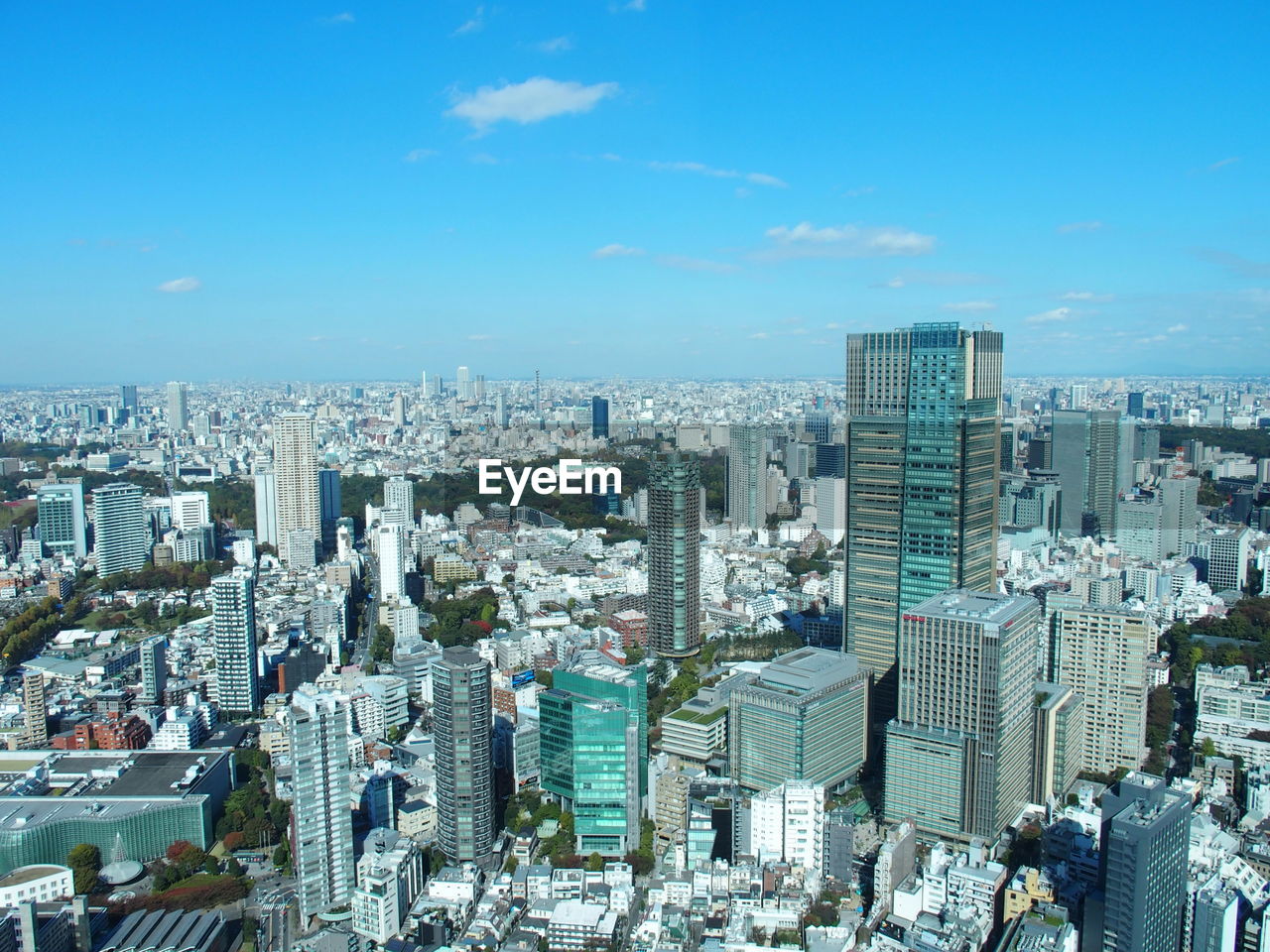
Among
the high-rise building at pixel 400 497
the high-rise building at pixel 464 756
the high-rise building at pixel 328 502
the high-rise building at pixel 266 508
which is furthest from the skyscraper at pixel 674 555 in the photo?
the high-rise building at pixel 266 508

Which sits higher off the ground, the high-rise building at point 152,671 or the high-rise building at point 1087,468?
the high-rise building at point 1087,468

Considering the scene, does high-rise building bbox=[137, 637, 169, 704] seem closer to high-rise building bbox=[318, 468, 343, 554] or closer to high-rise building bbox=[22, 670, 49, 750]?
high-rise building bbox=[22, 670, 49, 750]

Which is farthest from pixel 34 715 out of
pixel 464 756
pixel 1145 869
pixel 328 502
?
pixel 328 502

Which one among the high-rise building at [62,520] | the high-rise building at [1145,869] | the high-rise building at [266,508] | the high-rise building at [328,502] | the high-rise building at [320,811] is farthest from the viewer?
the high-rise building at [328,502]

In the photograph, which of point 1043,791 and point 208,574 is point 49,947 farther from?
point 208,574

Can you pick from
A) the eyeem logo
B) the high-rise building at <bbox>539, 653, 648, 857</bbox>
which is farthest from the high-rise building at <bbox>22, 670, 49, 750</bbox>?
the eyeem logo

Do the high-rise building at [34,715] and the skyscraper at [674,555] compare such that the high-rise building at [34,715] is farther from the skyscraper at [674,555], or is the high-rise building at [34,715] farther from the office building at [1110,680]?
the office building at [1110,680]

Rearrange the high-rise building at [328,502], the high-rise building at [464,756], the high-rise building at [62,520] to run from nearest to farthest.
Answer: the high-rise building at [464,756]
the high-rise building at [62,520]
the high-rise building at [328,502]
